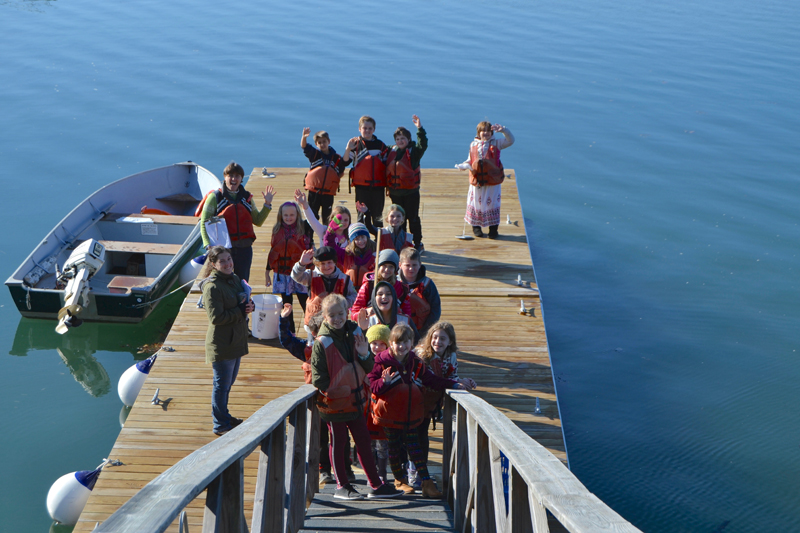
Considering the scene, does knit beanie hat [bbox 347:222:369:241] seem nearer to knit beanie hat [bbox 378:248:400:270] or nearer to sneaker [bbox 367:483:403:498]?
knit beanie hat [bbox 378:248:400:270]

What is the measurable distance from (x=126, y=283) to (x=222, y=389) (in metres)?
5.95

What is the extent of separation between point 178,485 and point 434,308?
4.41 meters

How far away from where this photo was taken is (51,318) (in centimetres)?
1114

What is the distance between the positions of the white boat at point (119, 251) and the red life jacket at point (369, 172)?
382cm

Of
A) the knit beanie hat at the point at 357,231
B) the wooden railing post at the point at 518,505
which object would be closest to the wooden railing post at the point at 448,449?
the wooden railing post at the point at 518,505

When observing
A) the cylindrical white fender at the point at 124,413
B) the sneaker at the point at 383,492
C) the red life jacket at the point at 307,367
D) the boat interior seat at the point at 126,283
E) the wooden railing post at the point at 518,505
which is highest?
the wooden railing post at the point at 518,505

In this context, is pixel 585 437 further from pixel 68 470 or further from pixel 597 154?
pixel 597 154

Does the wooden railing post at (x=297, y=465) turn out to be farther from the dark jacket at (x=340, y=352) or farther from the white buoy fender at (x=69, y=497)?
the white buoy fender at (x=69, y=497)

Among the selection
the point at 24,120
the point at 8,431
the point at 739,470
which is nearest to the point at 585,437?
the point at 739,470

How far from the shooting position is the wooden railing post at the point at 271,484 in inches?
135

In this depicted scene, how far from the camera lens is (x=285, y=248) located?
7.50 metres

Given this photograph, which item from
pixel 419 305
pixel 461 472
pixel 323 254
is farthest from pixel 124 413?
pixel 461 472

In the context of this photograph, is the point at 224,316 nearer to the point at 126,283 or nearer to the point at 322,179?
the point at 322,179

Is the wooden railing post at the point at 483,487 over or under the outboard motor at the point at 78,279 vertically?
over
